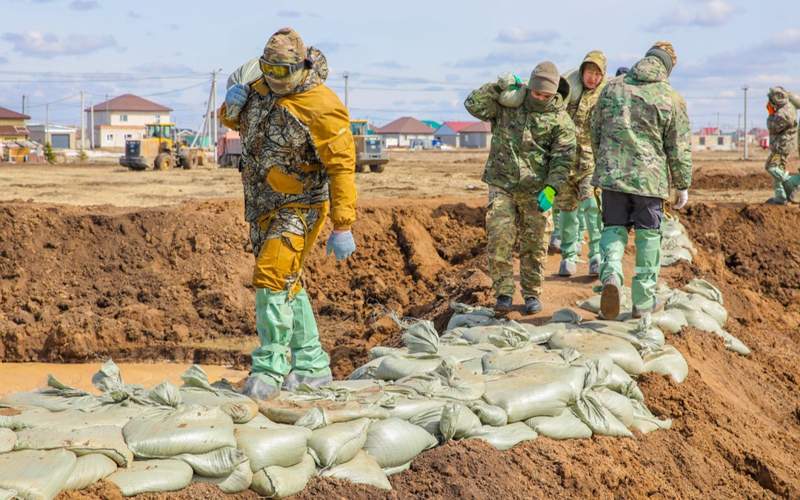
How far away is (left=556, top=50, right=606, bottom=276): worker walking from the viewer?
7625mm

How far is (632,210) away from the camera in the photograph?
6.24 metres

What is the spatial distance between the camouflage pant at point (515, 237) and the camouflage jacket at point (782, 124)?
7896mm

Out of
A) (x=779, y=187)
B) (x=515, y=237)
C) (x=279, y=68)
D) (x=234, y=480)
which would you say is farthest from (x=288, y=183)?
(x=779, y=187)

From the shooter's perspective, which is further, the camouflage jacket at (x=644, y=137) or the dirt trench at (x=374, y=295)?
the camouflage jacket at (x=644, y=137)

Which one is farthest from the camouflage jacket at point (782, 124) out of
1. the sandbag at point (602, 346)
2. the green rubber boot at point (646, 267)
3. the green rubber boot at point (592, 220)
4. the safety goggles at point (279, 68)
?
the safety goggles at point (279, 68)

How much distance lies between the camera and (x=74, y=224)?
11.4 m

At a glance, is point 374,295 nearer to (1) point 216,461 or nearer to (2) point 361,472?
(2) point 361,472

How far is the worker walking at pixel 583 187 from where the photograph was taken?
7625 mm

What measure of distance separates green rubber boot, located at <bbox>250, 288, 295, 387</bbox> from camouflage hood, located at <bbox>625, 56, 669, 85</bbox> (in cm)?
276

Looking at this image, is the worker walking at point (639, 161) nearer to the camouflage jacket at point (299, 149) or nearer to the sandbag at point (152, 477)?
the camouflage jacket at point (299, 149)

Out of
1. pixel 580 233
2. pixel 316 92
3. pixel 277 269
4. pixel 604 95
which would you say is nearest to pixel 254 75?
pixel 316 92

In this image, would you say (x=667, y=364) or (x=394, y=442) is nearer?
(x=394, y=442)

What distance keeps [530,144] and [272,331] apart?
254cm

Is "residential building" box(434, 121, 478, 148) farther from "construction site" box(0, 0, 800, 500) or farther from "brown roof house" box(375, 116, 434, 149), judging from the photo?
"construction site" box(0, 0, 800, 500)
